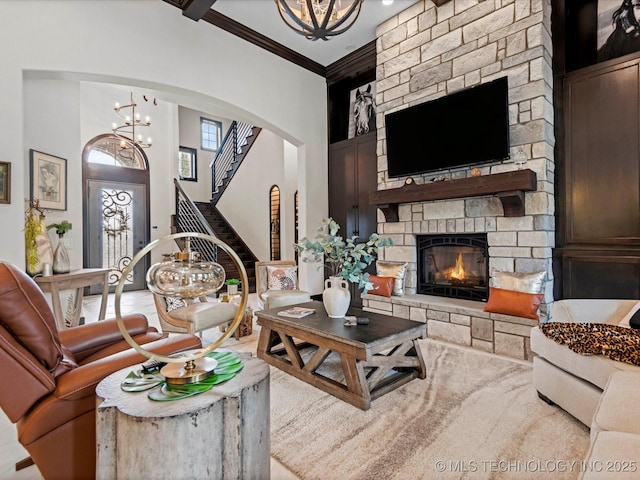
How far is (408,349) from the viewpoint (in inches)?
104

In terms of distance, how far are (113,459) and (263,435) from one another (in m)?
0.51

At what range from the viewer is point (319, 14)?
2.71 m

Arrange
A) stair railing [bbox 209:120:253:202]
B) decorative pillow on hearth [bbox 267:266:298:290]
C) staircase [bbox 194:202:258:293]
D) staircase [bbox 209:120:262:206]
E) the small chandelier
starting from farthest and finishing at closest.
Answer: stair railing [bbox 209:120:253:202], staircase [bbox 209:120:262:206], staircase [bbox 194:202:258:293], decorative pillow on hearth [bbox 267:266:298:290], the small chandelier

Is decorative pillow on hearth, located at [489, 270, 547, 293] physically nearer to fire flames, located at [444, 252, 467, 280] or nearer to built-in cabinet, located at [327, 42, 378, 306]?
fire flames, located at [444, 252, 467, 280]

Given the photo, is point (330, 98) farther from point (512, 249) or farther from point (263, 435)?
point (263, 435)

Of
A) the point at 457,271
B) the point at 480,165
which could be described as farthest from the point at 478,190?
the point at 457,271

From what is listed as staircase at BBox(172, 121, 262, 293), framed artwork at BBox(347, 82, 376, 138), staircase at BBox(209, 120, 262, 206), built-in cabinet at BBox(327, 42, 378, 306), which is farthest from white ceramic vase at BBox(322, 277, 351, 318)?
staircase at BBox(209, 120, 262, 206)

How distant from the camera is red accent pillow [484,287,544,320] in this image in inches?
122

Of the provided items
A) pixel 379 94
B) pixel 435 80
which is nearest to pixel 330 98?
pixel 379 94

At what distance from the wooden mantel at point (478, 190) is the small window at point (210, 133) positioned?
7.80 meters

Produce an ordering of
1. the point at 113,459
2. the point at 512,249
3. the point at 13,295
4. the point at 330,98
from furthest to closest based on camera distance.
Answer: the point at 330,98, the point at 512,249, the point at 13,295, the point at 113,459

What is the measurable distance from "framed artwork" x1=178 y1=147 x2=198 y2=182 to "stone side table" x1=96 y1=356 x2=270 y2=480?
31.3 feet

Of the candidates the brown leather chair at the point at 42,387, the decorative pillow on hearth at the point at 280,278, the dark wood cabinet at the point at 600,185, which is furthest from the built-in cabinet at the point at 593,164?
the brown leather chair at the point at 42,387

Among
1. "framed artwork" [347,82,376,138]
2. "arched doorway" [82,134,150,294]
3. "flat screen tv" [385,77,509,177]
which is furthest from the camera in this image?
"arched doorway" [82,134,150,294]
